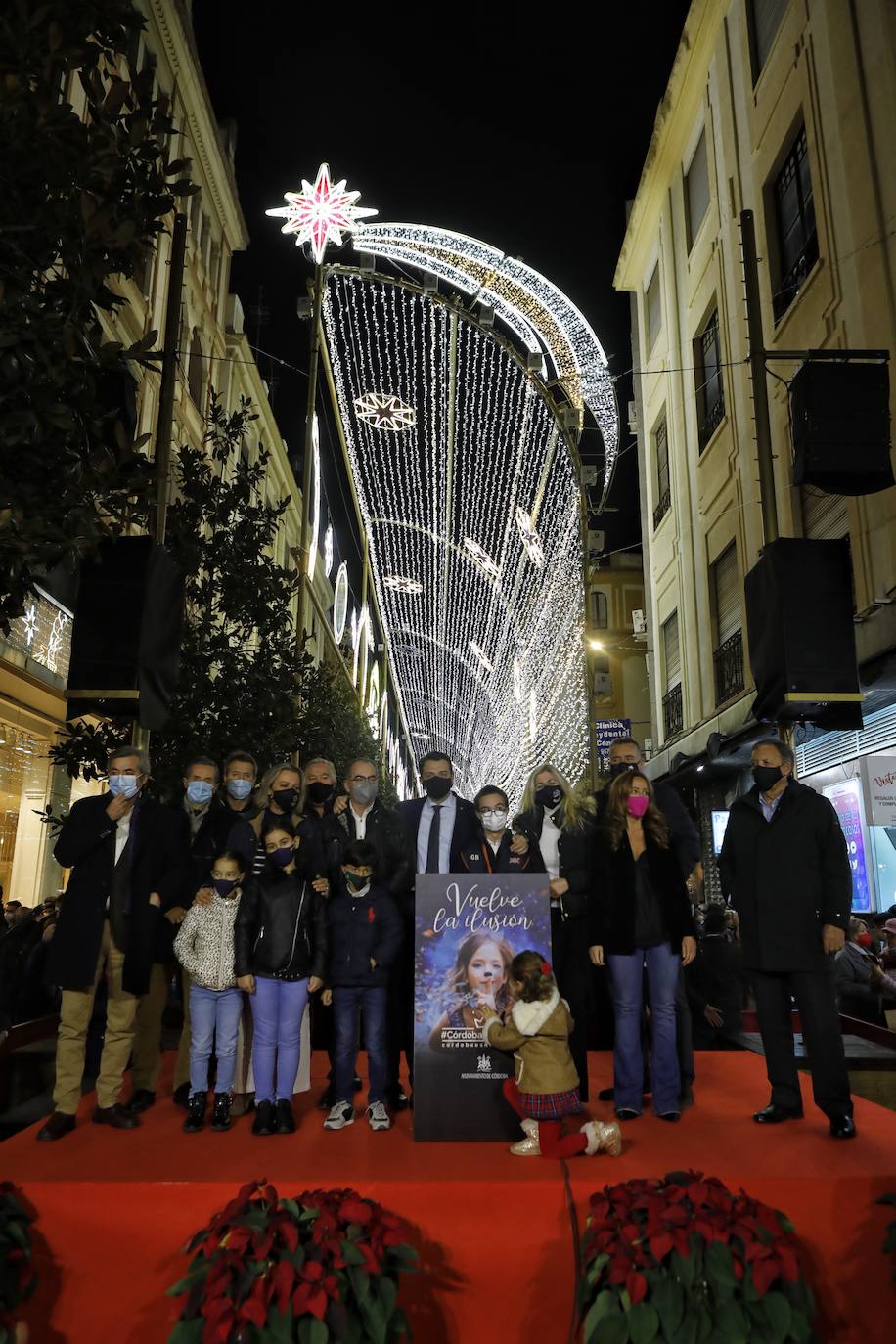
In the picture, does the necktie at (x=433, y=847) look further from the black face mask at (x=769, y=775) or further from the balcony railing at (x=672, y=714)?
the balcony railing at (x=672, y=714)

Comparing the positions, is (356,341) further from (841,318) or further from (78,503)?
(78,503)

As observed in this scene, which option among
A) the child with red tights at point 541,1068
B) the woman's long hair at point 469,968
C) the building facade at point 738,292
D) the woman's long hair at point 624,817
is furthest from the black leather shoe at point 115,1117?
the building facade at point 738,292

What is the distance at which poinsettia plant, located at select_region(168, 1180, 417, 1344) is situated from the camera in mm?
3385

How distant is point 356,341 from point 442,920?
17.7 metres

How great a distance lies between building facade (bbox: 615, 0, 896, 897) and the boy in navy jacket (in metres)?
7.51

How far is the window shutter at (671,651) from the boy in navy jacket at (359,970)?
1651 centimetres

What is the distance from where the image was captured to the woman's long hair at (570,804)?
6.40 meters

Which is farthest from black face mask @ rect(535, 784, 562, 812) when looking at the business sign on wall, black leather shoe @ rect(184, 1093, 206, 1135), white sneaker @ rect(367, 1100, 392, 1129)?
the business sign on wall

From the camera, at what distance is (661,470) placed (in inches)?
931

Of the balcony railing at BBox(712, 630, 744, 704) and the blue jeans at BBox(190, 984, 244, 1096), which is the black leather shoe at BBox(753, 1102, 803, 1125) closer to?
the blue jeans at BBox(190, 984, 244, 1096)

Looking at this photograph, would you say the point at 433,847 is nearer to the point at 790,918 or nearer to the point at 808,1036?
the point at 790,918

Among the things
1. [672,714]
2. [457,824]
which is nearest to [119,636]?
[457,824]

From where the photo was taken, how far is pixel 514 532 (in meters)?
24.3

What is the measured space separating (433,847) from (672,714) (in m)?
16.5
